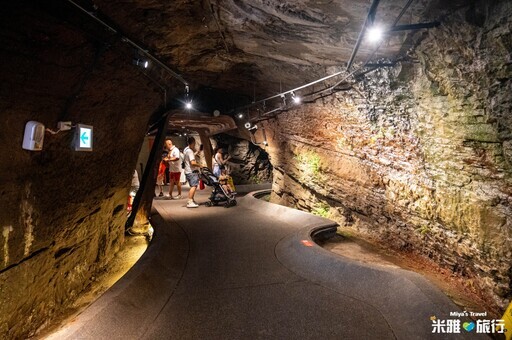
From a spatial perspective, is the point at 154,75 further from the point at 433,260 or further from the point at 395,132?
the point at 433,260

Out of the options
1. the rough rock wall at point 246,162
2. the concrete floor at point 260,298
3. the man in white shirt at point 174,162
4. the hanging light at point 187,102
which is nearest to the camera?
the concrete floor at point 260,298

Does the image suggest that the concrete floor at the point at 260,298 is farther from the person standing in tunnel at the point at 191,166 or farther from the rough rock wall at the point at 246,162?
the rough rock wall at the point at 246,162

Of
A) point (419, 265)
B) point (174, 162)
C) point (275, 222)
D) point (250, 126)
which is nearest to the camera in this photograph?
point (419, 265)

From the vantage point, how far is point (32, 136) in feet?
9.39

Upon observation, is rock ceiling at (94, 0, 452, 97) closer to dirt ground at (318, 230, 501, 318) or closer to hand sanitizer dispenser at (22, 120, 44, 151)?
hand sanitizer dispenser at (22, 120, 44, 151)

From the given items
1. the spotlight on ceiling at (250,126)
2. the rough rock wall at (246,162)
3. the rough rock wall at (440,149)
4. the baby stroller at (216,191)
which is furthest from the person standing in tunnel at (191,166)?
the rough rock wall at (246,162)

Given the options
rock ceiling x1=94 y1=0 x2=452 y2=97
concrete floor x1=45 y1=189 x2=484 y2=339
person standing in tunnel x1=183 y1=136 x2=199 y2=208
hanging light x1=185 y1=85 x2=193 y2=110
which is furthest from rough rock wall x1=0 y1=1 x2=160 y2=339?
person standing in tunnel x1=183 y1=136 x2=199 y2=208

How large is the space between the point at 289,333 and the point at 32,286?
2981 millimetres

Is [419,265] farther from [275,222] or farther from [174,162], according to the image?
[174,162]

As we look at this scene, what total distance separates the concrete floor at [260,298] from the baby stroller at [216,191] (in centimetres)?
402

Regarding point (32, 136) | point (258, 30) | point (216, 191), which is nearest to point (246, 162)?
point (216, 191)

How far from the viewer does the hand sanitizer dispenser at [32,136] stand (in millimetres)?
2840

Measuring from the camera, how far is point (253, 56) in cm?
639

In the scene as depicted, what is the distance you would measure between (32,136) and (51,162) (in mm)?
659
